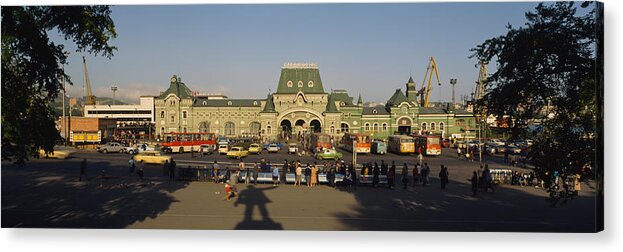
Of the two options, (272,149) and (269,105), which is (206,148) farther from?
(269,105)

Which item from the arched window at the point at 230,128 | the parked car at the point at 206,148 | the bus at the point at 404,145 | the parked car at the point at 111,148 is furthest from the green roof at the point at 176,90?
the bus at the point at 404,145

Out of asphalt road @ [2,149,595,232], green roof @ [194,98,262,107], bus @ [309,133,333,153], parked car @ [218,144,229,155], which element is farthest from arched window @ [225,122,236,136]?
asphalt road @ [2,149,595,232]

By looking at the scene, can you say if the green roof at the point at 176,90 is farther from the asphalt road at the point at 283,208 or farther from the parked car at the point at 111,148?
the asphalt road at the point at 283,208

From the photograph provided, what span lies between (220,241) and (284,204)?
3.74 m

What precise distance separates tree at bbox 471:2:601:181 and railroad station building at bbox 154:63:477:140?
184 ft

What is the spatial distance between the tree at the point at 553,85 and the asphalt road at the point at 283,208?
2.70 m

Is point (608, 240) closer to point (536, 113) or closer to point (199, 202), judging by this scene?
point (536, 113)

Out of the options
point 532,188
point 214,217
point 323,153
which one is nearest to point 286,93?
point 323,153

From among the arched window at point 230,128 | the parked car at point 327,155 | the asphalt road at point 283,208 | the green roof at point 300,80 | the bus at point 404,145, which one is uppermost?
the green roof at point 300,80

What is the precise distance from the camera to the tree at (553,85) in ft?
31.2

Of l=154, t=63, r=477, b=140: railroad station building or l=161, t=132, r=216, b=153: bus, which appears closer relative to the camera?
l=161, t=132, r=216, b=153: bus

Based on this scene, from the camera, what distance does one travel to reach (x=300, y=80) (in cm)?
7062

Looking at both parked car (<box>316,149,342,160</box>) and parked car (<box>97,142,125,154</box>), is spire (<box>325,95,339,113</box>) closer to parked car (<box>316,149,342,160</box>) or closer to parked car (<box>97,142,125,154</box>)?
parked car (<box>316,149,342,160</box>)

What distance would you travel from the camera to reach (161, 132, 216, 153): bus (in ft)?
127
